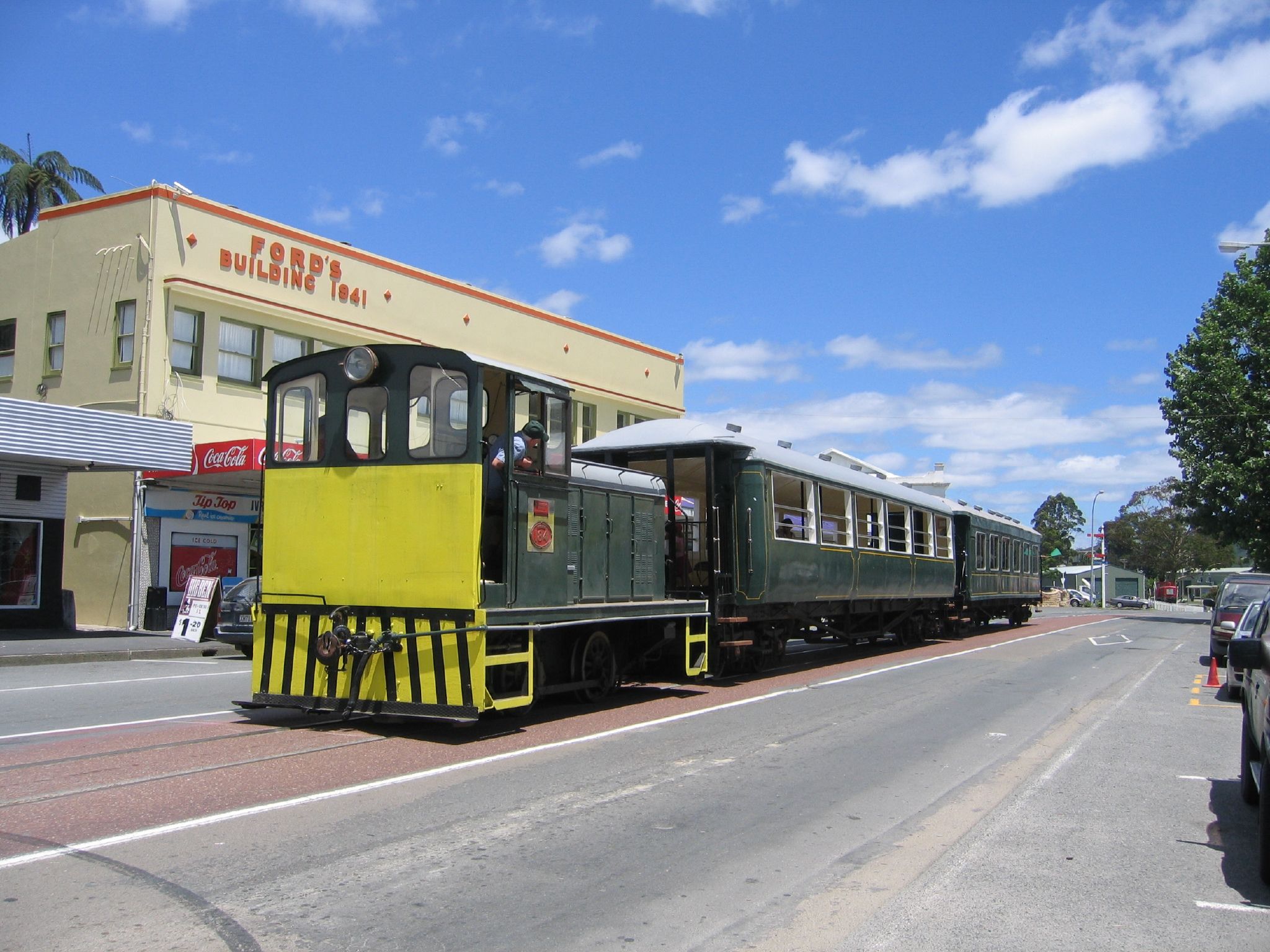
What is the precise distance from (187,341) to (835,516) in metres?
15.7

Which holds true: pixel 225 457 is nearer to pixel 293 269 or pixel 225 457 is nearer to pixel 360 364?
pixel 293 269

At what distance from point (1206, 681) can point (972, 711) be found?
7057 mm

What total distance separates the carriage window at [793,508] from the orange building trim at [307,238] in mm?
16287

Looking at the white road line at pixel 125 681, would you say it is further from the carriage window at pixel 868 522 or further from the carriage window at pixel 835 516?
the carriage window at pixel 868 522

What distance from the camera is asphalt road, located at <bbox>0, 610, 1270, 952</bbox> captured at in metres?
4.86

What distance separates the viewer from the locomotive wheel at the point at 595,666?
11.5 metres

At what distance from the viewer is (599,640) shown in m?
11.8

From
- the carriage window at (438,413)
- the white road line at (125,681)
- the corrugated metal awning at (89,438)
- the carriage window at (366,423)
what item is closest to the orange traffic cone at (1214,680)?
the carriage window at (438,413)

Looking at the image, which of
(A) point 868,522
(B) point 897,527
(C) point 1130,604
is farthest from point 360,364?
(C) point 1130,604

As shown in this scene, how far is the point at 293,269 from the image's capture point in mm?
26672

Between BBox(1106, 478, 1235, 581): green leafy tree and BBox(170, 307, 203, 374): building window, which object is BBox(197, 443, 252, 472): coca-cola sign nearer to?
BBox(170, 307, 203, 374): building window

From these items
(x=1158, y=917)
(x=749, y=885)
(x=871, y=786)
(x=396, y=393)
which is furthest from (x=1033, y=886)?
(x=396, y=393)

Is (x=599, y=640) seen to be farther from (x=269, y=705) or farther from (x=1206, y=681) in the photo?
(x=1206, y=681)

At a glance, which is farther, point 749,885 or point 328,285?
point 328,285
